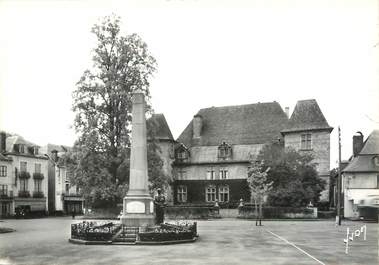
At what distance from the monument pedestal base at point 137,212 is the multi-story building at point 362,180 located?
31935mm

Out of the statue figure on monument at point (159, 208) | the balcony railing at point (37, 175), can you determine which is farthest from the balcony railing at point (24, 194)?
the statue figure on monument at point (159, 208)

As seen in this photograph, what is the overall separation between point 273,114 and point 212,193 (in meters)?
13.4

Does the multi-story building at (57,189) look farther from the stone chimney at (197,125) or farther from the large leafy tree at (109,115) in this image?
the large leafy tree at (109,115)

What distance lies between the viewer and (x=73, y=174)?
141 feet

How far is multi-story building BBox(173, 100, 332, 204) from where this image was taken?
59.4 metres

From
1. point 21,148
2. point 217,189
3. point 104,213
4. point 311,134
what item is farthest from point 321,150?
point 21,148

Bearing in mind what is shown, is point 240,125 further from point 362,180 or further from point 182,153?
point 362,180

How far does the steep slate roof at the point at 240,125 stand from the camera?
64750mm

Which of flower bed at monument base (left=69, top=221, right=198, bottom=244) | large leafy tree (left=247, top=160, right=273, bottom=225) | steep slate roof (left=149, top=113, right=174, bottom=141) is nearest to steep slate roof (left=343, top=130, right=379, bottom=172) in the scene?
large leafy tree (left=247, top=160, right=273, bottom=225)

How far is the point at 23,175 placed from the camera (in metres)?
67.3

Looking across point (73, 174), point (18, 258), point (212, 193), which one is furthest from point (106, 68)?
point (18, 258)

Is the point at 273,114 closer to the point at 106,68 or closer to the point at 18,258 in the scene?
the point at 106,68

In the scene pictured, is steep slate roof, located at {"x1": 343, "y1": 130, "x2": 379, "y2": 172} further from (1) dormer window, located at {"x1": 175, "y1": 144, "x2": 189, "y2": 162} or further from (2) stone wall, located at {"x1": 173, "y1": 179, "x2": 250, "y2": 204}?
(1) dormer window, located at {"x1": 175, "y1": 144, "x2": 189, "y2": 162}

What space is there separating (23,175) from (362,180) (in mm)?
43942
